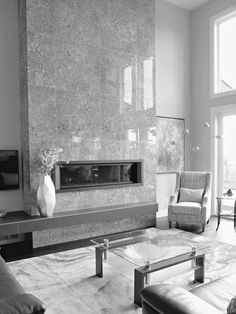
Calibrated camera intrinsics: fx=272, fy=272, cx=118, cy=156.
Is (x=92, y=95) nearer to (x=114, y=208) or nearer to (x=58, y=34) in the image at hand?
(x=58, y=34)

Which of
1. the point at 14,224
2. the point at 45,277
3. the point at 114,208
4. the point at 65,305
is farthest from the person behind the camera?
the point at 114,208

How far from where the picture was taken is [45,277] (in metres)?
2.93

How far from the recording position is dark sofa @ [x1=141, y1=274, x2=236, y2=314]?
1.35 m

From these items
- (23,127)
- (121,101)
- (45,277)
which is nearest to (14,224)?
(45,277)

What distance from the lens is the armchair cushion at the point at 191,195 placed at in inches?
196

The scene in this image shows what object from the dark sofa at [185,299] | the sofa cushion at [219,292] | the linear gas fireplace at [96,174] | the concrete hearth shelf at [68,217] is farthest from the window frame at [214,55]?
the dark sofa at [185,299]

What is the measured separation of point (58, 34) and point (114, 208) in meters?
2.83

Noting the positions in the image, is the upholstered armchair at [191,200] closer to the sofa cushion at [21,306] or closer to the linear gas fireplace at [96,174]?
the linear gas fireplace at [96,174]

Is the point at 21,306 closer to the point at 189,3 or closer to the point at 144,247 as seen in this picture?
the point at 144,247

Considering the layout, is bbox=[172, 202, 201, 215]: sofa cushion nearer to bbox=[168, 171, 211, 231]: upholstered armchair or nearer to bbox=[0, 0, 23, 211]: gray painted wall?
bbox=[168, 171, 211, 231]: upholstered armchair

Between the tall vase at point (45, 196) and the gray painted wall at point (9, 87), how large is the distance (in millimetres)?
580

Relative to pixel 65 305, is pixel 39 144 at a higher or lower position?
higher

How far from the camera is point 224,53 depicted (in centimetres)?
569

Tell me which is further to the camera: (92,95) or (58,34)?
(92,95)
